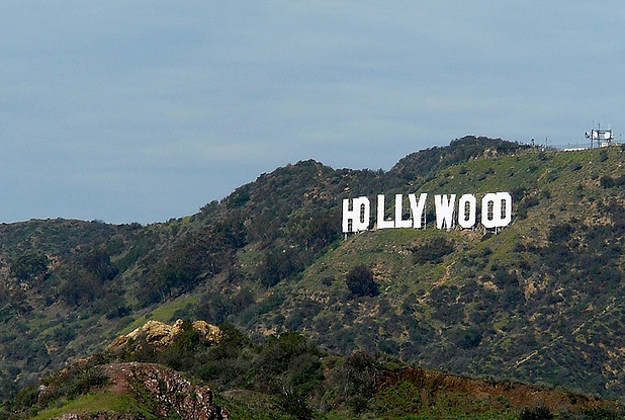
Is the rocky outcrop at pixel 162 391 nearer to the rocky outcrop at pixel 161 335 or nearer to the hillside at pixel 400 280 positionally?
the rocky outcrop at pixel 161 335

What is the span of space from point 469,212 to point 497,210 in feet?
16.4

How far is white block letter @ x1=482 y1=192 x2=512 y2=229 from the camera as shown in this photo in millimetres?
143125

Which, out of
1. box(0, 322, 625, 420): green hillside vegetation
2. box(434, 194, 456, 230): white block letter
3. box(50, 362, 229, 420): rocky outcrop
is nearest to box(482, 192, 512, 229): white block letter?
box(434, 194, 456, 230): white block letter

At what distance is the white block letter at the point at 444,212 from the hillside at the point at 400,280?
4.48 feet

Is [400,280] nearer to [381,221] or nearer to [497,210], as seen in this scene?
[381,221]

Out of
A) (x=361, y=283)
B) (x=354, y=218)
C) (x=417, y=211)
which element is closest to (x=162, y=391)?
(x=361, y=283)

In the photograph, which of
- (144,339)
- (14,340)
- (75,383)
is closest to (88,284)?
(14,340)

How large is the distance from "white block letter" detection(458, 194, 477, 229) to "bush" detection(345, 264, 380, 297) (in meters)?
12.4

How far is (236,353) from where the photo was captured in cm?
7950

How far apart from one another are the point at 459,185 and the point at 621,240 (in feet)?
107

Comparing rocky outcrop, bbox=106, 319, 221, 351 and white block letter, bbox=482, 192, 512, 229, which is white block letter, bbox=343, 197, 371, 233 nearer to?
white block letter, bbox=482, 192, 512, 229

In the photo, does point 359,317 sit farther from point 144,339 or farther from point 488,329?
point 144,339

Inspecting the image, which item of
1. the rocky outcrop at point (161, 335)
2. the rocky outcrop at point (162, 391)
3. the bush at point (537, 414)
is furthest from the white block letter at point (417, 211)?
the rocky outcrop at point (162, 391)

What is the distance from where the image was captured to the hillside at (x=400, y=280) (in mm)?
123312
